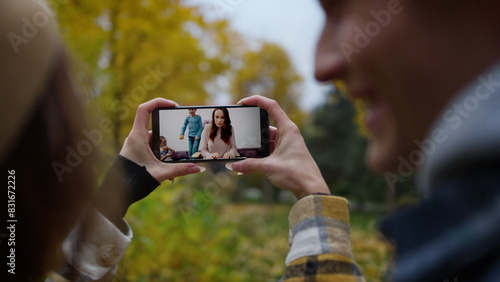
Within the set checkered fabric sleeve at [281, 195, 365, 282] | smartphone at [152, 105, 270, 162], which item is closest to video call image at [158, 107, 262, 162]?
smartphone at [152, 105, 270, 162]

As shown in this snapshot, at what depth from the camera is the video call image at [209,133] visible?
60 cm

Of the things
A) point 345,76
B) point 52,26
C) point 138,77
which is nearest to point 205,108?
point 52,26

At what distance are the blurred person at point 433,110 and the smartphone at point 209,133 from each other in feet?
1.17

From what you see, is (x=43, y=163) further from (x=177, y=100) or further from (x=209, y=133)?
(x=177, y=100)

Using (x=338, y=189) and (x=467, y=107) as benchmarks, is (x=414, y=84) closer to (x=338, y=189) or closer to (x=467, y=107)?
(x=467, y=107)

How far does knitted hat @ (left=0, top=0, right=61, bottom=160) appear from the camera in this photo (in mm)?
447

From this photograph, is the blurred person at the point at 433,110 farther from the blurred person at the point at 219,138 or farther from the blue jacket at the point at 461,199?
the blurred person at the point at 219,138

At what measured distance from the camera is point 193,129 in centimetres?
63

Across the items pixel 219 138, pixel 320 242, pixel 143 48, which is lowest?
pixel 320 242

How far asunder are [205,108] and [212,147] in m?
0.05

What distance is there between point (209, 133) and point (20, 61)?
24 cm

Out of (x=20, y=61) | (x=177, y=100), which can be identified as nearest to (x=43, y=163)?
(x=20, y=61)

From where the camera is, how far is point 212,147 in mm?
623

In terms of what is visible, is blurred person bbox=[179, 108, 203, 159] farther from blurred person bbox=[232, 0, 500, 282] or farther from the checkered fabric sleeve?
blurred person bbox=[232, 0, 500, 282]
